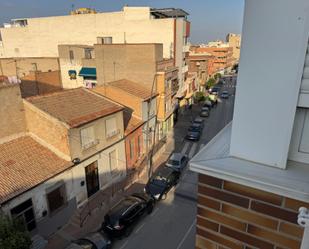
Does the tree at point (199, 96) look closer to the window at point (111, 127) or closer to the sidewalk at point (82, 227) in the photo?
the window at point (111, 127)

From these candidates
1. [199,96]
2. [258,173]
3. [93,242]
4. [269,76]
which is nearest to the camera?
[269,76]

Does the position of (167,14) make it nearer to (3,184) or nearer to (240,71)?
(3,184)

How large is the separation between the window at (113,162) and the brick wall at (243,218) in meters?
15.2

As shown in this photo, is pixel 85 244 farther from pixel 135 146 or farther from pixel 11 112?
pixel 135 146

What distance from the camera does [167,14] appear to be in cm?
3838

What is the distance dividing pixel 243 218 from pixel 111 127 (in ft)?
50.1

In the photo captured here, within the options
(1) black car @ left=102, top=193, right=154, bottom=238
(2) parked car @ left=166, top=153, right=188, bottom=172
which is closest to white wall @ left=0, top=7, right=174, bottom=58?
(2) parked car @ left=166, top=153, right=188, bottom=172

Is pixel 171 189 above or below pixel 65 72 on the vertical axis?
below

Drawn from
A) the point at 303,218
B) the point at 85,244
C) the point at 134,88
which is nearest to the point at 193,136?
the point at 134,88

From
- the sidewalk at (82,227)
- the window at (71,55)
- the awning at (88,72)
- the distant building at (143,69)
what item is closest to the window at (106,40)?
the window at (71,55)

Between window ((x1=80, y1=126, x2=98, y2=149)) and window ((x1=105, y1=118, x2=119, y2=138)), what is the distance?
134cm

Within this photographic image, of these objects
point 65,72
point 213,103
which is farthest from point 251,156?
point 213,103

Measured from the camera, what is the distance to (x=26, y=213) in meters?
12.1

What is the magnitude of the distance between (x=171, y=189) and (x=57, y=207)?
786 cm
